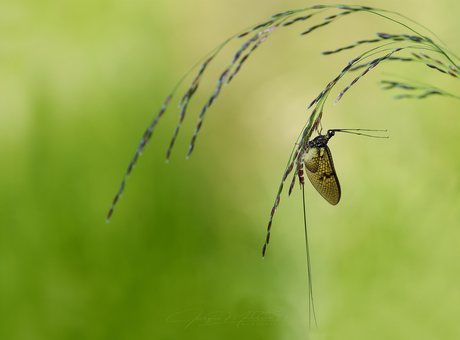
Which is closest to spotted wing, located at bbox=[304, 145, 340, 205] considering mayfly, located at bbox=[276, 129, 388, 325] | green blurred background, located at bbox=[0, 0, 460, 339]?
mayfly, located at bbox=[276, 129, 388, 325]

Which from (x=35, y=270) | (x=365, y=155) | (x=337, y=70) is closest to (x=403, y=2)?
(x=337, y=70)

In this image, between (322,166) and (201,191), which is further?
(201,191)

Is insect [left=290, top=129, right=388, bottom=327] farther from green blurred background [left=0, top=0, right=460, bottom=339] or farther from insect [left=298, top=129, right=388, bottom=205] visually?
green blurred background [left=0, top=0, right=460, bottom=339]

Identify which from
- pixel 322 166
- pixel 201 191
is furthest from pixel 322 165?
pixel 201 191

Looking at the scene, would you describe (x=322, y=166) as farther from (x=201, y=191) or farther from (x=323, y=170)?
(x=201, y=191)

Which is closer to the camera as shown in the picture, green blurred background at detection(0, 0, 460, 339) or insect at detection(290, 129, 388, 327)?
insect at detection(290, 129, 388, 327)

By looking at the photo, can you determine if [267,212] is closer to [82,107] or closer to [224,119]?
[224,119]

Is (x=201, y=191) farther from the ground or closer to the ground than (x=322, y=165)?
closer to the ground
